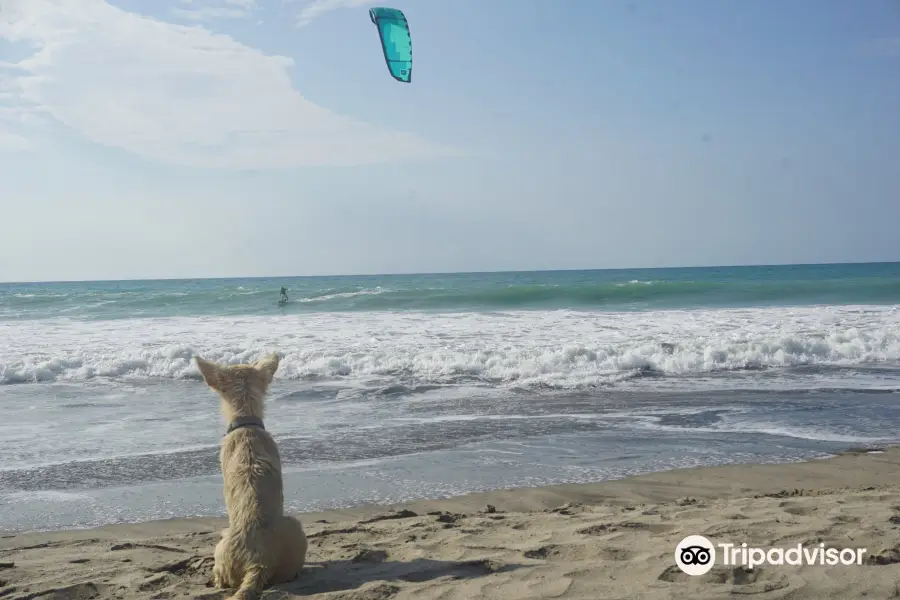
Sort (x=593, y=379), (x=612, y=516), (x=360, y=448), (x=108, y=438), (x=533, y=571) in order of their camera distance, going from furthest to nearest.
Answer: (x=593, y=379)
(x=108, y=438)
(x=360, y=448)
(x=612, y=516)
(x=533, y=571)

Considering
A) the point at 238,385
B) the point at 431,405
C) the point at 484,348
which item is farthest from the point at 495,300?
the point at 238,385

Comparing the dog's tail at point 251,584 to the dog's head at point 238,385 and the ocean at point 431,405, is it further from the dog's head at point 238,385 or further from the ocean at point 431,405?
the ocean at point 431,405

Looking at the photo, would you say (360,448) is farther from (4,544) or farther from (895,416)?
(895,416)

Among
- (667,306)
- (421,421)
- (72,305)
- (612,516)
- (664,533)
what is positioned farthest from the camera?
(72,305)

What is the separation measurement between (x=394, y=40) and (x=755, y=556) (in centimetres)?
719

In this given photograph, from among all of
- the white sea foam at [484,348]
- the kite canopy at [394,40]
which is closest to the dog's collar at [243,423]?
the kite canopy at [394,40]

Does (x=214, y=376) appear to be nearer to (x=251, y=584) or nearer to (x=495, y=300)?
(x=251, y=584)

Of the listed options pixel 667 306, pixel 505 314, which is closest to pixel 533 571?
pixel 505 314

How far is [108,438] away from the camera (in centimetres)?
780

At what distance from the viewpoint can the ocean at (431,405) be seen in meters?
6.12

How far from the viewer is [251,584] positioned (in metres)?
3.20

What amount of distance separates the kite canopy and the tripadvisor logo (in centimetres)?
644

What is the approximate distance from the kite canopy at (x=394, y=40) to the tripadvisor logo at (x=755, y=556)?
6.44 meters

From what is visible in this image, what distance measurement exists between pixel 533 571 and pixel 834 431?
18.2 feet
